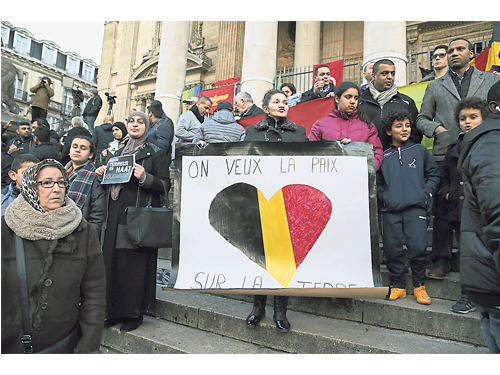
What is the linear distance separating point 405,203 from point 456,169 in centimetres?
55

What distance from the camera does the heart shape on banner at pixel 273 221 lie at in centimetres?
261

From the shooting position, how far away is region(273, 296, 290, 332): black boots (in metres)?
2.52

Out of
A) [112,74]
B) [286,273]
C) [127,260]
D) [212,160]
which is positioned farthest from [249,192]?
[112,74]

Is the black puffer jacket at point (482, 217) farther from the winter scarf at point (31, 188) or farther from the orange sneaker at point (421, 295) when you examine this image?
the winter scarf at point (31, 188)

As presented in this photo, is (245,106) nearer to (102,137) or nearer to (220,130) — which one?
(220,130)

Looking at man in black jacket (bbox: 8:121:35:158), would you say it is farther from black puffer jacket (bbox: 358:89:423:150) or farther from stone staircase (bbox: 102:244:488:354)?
black puffer jacket (bbox: 358:89:423:150)

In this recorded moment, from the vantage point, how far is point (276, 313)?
102 inches

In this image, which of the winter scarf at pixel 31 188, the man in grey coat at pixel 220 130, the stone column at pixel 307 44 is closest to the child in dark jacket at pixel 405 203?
the man in grey coat at pixel 220 130

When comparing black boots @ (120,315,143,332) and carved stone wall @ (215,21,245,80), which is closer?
black boots @ (120,315,143,332)

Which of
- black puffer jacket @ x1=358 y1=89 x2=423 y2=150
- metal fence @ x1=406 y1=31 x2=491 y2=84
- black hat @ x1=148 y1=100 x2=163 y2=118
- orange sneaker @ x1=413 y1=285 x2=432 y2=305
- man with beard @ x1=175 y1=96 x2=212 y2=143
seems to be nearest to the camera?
orange sneaker @ x1=413 y1=285 x2=432 y2=305

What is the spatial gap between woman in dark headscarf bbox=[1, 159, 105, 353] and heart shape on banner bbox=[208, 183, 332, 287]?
106cm

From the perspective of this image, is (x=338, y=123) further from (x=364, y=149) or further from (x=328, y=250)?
(x=328, y=250)

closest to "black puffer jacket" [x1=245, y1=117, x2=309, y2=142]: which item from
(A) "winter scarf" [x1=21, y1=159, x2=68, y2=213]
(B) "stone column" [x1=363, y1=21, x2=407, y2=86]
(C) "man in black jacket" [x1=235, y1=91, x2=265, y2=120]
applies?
(A) "winter scarf" [x1=21, y1=159, x2=68, y2=213]

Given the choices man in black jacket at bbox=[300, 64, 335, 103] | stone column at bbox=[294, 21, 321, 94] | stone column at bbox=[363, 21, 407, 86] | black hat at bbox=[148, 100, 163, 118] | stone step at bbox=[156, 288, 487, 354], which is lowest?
stone step at bbox=[156, 288, 487, 354]
